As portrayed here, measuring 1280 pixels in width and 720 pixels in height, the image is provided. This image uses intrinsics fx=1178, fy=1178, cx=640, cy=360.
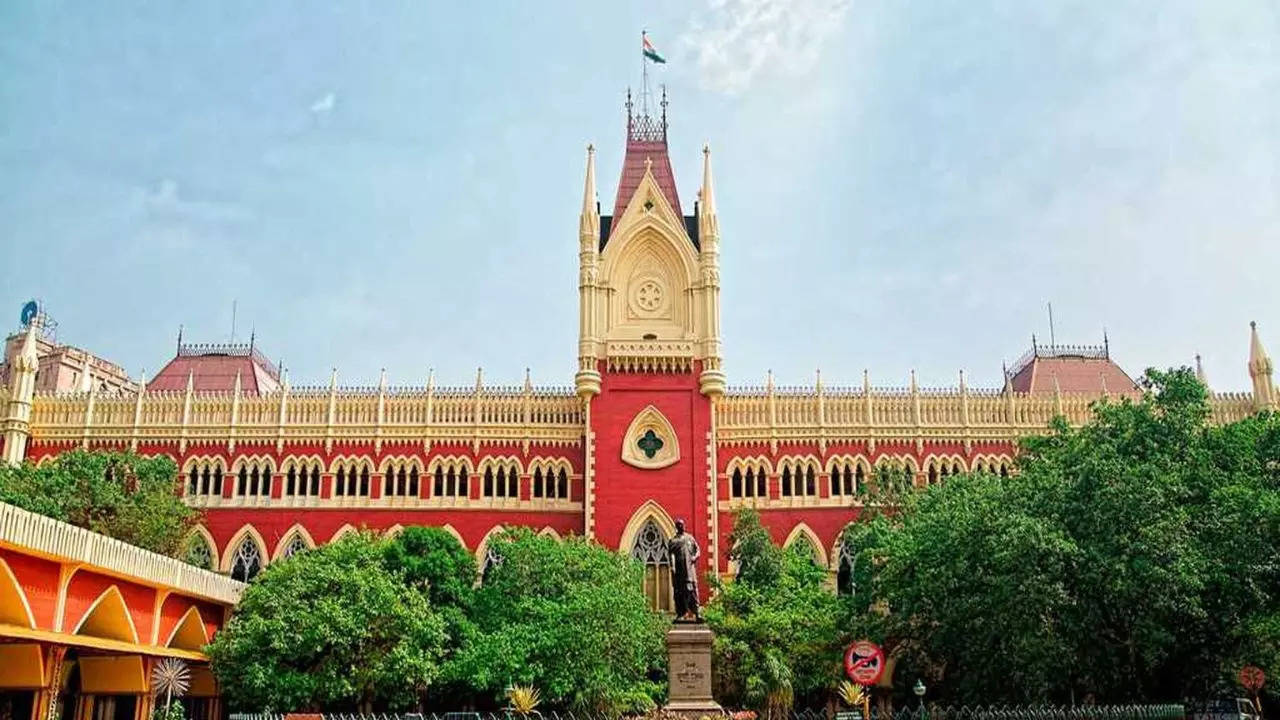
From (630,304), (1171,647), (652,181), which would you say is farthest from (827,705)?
(652,181)

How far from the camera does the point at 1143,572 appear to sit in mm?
27172

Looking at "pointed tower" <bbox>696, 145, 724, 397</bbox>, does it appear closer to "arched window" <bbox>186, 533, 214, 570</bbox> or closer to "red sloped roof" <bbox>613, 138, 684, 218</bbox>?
"red sloped roof" <bbox>613, 138, 684, 218</bbox>

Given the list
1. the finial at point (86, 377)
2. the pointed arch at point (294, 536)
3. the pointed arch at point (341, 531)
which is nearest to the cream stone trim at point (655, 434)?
the pointed arch at point (341, 531)

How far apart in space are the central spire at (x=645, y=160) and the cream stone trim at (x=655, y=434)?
867 centimetres

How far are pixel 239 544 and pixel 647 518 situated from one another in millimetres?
15598

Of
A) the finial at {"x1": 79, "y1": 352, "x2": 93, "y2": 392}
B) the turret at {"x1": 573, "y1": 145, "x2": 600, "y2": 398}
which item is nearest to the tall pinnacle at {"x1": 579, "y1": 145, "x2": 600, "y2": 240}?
the turret at {"x1": 573, "y1": 145, "x2": 600, "y2": 398}

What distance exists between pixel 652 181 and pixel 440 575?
61.9ft

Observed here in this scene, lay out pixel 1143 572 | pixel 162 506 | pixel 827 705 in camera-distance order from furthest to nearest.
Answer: pixel 162 506, pixel 827 705, pixel 1143 572

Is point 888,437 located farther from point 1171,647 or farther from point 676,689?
point 676,689

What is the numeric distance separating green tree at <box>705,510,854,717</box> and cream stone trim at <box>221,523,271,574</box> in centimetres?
1756

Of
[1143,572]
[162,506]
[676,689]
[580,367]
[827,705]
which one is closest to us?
[676,689]

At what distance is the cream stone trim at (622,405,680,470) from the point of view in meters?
44.5

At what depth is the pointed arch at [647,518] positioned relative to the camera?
144 ft

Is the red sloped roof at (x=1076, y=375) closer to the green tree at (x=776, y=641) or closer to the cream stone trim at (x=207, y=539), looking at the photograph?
the green tree at (x=776, y=641)
